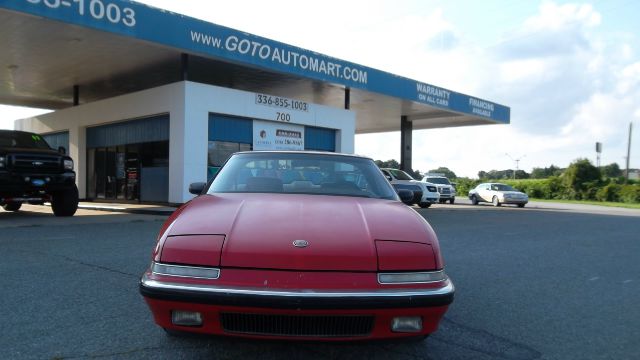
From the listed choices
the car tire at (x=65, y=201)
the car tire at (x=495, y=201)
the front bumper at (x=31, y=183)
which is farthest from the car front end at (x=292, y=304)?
the car tire at (x=495, y=201)

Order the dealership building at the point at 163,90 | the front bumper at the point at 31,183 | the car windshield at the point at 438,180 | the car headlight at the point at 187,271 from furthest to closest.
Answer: the car windshield at the point at 438,180 < the dealership building at the point at 163,90 < the front bumper at the point at 31,183 < the car headlight at the point at 187,271

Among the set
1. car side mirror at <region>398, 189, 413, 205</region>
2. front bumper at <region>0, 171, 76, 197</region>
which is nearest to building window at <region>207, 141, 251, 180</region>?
front bumper at <region>0, 171, 76, 197</region>

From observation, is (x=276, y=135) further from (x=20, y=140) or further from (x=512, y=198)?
(x=512, y=198)

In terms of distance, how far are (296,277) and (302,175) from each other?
5.50 ft

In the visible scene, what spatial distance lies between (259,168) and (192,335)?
5.93 feet

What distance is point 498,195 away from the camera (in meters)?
28.0

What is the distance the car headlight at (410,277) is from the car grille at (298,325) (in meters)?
0.22

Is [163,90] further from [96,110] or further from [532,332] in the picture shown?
[532,332]

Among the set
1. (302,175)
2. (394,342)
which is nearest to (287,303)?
(394,342)

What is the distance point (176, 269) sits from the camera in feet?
9.04

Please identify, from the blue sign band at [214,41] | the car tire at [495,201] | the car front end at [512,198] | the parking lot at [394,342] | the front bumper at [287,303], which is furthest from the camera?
the car tire at [495,201]

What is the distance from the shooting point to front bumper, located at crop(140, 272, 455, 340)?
2545 mm

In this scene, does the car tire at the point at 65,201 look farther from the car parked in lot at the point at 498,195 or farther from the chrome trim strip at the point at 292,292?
the car parked in lot at the point at 498,195

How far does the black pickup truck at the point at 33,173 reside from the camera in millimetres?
11055
